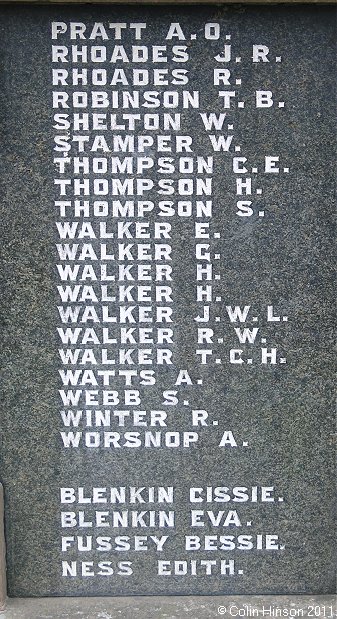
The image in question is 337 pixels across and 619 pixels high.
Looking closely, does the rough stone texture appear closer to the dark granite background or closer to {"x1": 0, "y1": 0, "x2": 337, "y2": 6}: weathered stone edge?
the dark granite background

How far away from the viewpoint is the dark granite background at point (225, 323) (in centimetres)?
308

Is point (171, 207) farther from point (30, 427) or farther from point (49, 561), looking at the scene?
point (49, 561)

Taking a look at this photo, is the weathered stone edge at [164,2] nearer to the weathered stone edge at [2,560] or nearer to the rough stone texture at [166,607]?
the weathered stone edge at [2,560]

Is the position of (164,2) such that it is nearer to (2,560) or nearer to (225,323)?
(225,323)

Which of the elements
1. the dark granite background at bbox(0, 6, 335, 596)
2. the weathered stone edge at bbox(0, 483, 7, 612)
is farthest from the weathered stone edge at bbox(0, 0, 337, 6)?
the weathered stone edge at bbox(0, 483, 7, 612)

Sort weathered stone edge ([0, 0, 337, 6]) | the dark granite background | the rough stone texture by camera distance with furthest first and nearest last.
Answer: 1. the rough stone texture
2. the dark granite background
3. weathered stone edge ([0, 0, 337, 6])

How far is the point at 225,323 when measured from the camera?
3.21 metres

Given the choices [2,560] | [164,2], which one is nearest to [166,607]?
[2,560]

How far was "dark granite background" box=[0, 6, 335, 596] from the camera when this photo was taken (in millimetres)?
3076

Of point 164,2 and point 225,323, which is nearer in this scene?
point 164,2

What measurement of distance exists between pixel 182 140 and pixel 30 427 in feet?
4.45

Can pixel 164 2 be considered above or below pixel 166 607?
above

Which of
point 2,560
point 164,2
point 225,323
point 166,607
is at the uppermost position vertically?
point 164,2

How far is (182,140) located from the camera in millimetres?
3109
